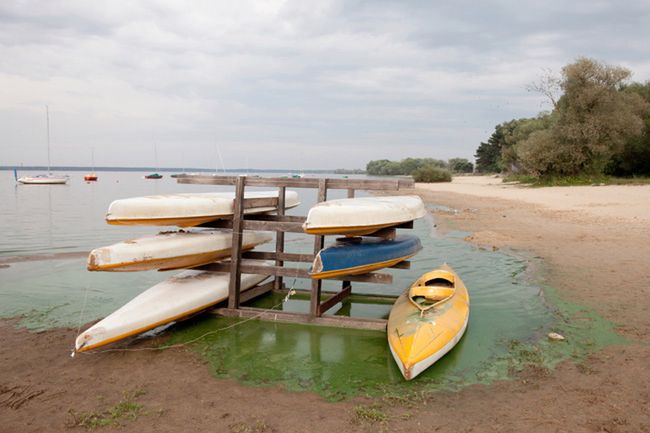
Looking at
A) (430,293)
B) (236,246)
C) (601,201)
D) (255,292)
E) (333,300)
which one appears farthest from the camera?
(601,201)

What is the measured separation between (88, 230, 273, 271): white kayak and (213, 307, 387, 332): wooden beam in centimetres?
99

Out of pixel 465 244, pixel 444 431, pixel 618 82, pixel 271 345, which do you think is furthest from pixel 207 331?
pixel 618 82

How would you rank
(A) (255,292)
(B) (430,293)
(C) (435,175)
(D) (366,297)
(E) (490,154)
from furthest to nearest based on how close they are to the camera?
1. (E) (490,154)
2. (C) (435,175)
3. (D) (366,297)
4. (A) (255,292)
5. (B) (430,293)

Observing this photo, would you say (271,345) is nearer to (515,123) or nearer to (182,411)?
(182,411)

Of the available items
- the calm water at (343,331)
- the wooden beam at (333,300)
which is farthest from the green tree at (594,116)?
the wooden beam at (333,300)

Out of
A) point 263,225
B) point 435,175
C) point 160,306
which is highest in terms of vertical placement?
point 435,175

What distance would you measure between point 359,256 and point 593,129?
32860 millimetres

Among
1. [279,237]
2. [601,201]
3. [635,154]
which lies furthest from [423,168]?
[279,237]

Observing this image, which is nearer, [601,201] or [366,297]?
[366,297]

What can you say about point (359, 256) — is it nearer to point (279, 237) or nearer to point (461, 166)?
point (279, 237)

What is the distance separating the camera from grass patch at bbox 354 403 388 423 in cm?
452

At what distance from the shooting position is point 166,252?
7133 mm

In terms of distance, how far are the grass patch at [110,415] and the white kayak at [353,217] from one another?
10.2 ft

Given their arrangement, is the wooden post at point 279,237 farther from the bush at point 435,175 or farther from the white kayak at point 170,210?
the bush at point 435,175
